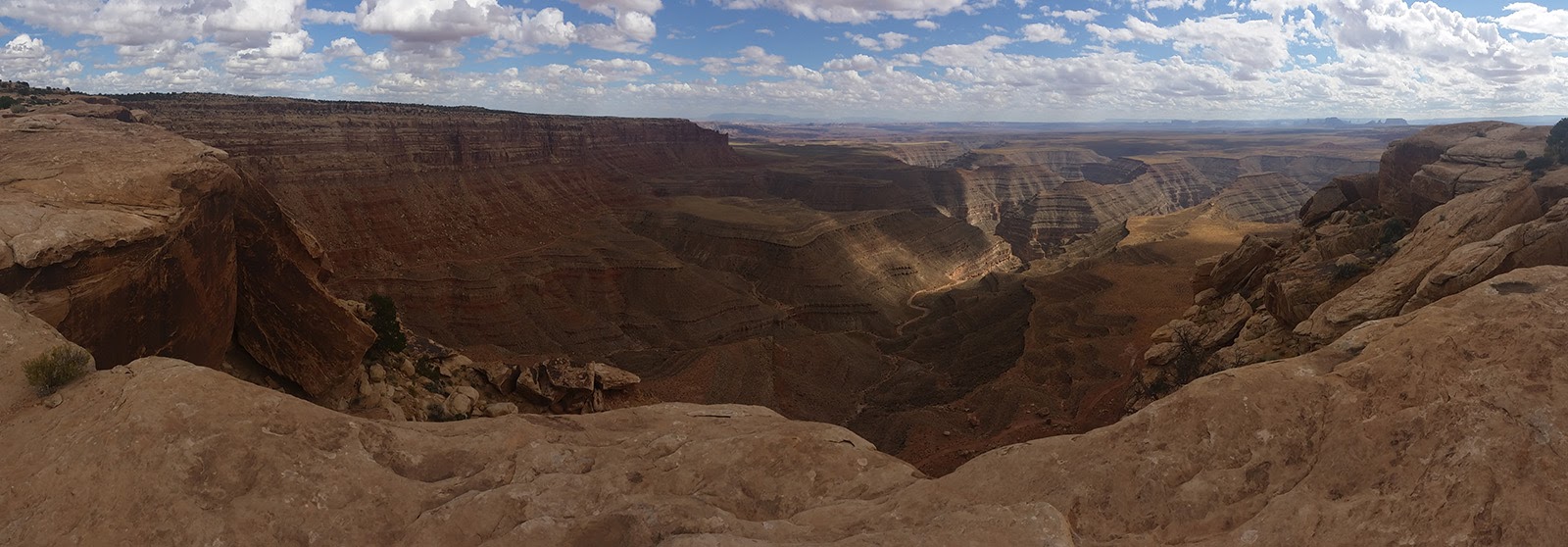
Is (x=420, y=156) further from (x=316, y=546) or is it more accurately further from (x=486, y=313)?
(x=316, y=546)

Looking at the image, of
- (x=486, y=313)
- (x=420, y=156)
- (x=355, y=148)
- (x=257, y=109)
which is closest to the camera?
(x=486, y=313)

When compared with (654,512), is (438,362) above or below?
below

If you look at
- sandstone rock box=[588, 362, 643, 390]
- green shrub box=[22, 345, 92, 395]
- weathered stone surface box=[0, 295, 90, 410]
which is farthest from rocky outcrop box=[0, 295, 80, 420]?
sandstone rock box=[588, 362, 643, 390]

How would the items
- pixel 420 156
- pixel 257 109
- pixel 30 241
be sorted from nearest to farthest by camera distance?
pixel 30 241 → pixel 257 109 → pixel 420 156

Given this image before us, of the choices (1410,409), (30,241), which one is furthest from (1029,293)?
(30,241)

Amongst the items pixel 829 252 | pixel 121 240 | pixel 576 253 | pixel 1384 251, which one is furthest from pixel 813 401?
pixel 576 253

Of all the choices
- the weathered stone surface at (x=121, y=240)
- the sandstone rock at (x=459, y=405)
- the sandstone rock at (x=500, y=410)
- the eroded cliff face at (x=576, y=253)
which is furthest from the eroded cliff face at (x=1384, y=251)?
the weathered stone surface at (x=121, y=240)

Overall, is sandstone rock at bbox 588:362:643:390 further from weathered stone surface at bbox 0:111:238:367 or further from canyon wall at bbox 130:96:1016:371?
canyon wall at bbox 130:96:1016:371
